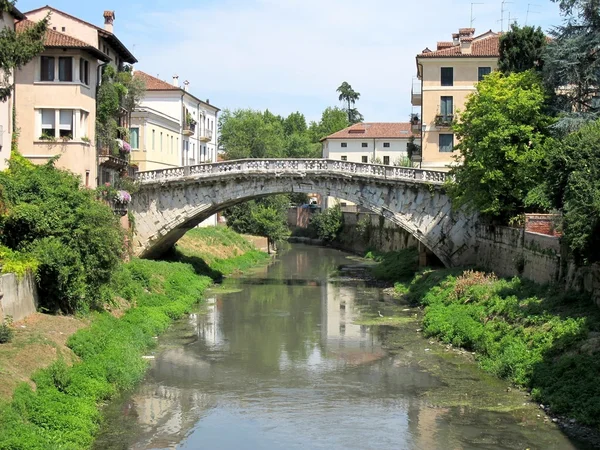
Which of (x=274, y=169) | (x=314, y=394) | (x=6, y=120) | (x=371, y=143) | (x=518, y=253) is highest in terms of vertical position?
(x=371, y=143)

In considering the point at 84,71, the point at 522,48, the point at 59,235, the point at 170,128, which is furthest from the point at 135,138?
the point at 59,235

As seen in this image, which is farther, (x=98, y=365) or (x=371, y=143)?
(x=371, y=143)

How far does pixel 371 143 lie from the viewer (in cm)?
10100

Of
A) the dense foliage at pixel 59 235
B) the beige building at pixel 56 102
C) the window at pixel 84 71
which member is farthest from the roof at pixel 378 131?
the dense foliage at pixel 59 235

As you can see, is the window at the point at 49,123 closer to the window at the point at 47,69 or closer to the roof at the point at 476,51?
the window at the point at 47,69

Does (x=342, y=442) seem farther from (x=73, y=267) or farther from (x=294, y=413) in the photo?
(x=73, y=267)

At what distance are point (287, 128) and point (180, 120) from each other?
91.7 metres

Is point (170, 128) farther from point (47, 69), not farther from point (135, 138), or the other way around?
point (47, 69)

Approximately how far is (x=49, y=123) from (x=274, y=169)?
1412cm

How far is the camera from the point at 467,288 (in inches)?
1501

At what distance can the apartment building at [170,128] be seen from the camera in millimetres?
56219

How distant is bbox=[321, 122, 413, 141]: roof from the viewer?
330 ft

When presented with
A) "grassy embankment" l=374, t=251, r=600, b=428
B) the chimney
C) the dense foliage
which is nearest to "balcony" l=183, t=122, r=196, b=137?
the chimney

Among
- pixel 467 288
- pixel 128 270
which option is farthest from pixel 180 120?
pixel 467 288
